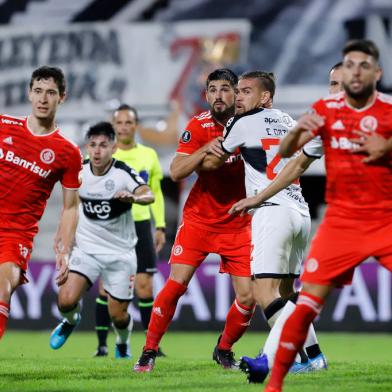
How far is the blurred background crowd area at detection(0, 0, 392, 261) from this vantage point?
18.3 metres

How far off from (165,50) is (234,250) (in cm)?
1024

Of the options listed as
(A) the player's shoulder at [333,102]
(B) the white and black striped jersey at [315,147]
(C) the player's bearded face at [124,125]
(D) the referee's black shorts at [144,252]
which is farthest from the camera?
(C) the player's bearded face at [124,125]

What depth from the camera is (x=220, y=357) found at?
923cm

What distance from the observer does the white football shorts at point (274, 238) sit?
26.3 feet

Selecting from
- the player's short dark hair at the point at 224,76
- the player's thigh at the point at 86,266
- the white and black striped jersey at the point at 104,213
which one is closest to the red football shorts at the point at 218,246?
the player's short dark hair at the point at 224,76

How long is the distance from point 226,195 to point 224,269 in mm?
643

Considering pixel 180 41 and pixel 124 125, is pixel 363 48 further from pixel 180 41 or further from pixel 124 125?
pixel 180 41

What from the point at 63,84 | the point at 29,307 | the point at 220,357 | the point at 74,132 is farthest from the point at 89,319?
the point at 63,84

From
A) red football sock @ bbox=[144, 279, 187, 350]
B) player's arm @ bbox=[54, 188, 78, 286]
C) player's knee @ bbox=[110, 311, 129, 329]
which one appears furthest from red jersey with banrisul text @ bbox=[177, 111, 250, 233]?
player's knee @ bbox=[110, 311, 129, 329]

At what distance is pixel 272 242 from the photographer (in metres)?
8.04

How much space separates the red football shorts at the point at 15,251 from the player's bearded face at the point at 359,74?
2881mm

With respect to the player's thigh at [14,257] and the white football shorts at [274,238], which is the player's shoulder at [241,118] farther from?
the player's thigh at [14,257]

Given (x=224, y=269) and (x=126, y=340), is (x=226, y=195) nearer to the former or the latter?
(x=224, y=269)

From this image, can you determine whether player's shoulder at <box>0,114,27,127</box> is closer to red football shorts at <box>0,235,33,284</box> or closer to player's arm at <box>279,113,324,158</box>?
red football shorts at <box>0,235,33,284</box>
